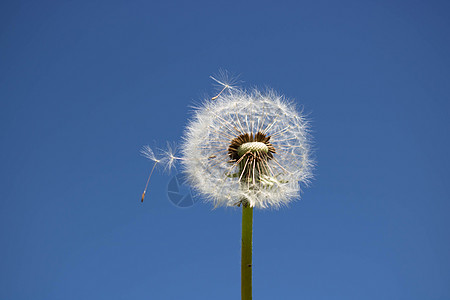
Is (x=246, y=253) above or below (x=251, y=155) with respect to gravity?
below

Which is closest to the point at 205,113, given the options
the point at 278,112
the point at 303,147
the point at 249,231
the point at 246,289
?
the point at 278,112

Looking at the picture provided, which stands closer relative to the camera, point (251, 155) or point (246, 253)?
point (246, 253)

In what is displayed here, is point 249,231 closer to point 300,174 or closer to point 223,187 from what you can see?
point 223,187

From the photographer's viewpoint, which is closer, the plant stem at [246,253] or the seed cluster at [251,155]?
the plant stem at [246,253]

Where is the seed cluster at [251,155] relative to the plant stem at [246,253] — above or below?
above

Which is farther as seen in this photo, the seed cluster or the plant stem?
the seed cluster

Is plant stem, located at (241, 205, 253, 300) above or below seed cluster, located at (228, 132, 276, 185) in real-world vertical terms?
below

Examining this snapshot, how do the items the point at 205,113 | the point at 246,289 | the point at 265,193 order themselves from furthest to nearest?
the point at 205,113 → the point at 265,193 → the point at 246,289

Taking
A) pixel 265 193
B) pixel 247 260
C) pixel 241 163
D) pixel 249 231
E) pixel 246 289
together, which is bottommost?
pixel 246 289
